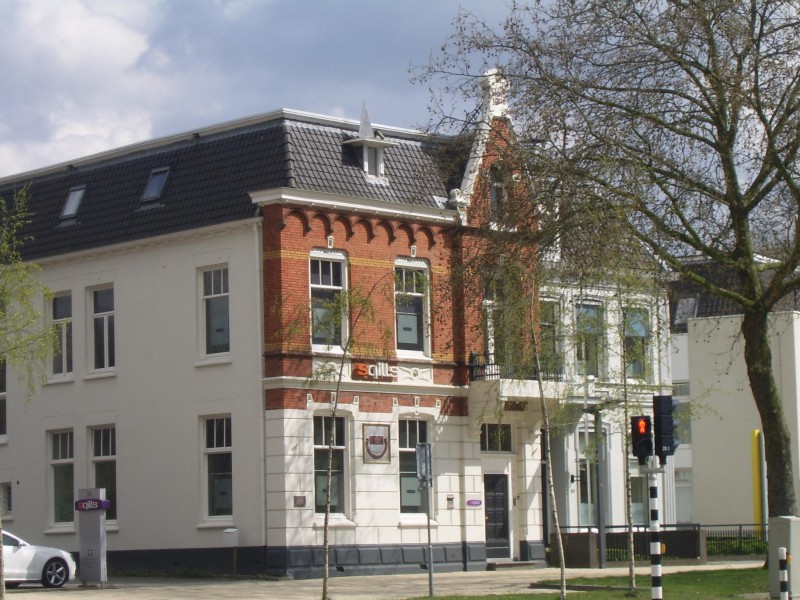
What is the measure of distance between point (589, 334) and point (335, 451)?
796 cm

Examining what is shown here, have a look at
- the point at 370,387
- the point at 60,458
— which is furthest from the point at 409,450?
the point at 60,458

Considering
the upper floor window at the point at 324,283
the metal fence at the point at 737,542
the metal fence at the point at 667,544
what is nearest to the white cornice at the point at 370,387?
the upper floor window at the point at 324,283

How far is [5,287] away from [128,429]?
11305 mm

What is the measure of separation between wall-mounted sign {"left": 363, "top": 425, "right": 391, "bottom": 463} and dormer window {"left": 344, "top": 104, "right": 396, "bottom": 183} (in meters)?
6.02

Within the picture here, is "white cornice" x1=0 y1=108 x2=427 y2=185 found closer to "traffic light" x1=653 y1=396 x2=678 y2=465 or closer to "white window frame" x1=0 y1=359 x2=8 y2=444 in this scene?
"white window frame" x1=0 y1=359 x2=8 y2=444

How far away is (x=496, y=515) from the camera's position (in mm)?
38906

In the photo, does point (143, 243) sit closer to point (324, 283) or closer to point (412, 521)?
point (324, 283)

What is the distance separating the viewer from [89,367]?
38.2 meters

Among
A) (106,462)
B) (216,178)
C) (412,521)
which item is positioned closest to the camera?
(216,178)

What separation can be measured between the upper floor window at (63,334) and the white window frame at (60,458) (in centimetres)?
163

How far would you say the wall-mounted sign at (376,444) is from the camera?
3559 centimetres

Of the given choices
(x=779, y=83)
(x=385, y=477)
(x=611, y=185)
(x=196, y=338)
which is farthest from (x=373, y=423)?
(x=779, y=83)

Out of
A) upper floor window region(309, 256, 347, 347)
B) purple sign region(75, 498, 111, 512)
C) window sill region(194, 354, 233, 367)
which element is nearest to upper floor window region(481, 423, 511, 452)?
upper floor window region(309, 256, 347, 347)

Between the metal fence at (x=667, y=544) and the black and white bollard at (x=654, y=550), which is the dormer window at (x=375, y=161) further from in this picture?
the black and white bollard at (x=654, y=550)
